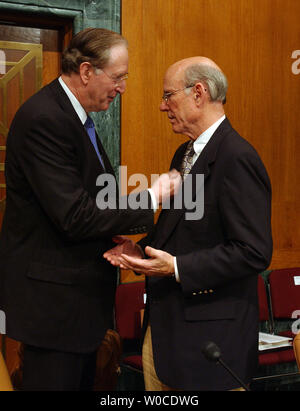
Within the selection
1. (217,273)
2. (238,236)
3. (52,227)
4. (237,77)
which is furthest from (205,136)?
(237,77)

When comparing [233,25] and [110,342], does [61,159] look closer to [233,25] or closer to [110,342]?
[110,342]

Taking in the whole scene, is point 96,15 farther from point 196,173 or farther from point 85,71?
point 196,173

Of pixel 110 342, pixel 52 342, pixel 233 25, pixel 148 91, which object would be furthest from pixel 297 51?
pixel 52 342

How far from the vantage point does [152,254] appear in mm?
1996

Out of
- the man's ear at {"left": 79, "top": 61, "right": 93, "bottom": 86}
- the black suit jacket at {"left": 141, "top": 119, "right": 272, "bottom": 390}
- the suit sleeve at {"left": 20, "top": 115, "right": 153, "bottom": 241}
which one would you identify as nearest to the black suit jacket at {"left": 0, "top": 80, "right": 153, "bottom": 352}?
the suit sleeve at {"left": 20, "top": 115, "right": 153, "bottom": 241}

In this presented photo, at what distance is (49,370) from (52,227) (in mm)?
514

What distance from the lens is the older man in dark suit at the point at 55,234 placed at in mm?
1962

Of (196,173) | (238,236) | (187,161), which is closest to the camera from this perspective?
(238,236)

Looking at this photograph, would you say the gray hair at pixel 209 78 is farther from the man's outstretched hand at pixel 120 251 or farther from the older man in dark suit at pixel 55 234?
the man's outstretched hand at pixel 120 251

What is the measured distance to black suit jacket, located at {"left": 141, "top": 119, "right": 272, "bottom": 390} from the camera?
6.42 ft

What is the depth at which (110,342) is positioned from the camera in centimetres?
336

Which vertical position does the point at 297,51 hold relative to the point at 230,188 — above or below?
above

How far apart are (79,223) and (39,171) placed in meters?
0.23

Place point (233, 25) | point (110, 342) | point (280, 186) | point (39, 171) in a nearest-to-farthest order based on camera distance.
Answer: point (39, 171) < point (110, 342) < point (233, 25) < point (280, 186)
